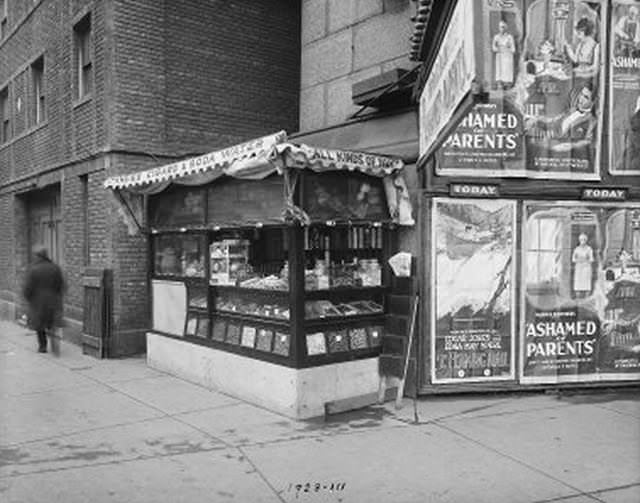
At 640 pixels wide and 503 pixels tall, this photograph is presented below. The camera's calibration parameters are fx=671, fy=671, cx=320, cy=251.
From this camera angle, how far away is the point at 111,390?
26.6 ft

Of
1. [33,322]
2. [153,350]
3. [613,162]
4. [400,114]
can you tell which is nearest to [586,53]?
[613,162]

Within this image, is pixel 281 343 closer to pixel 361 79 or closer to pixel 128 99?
pixel 361 79

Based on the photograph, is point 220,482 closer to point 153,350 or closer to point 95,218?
point 153,350

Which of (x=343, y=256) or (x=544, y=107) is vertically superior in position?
(x=544, y=107)

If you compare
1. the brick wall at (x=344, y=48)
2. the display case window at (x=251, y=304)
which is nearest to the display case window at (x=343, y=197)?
→ the display case window at (x=251, y=304)

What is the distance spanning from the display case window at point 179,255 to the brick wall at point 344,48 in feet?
8.22

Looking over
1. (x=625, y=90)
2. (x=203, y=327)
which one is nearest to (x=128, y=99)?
(x=203, y=327)

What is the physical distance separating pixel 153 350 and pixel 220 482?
15.8 ft

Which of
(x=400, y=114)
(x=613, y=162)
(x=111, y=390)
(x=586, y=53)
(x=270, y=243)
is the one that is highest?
(x=586, y=53)

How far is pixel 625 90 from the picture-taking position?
7676 millimetres

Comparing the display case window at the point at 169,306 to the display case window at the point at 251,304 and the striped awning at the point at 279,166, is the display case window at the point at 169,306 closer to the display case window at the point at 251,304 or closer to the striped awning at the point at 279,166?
the display case window at the point at 251,304

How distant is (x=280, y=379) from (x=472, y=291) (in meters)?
2.33

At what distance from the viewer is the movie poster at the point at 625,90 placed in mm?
7598

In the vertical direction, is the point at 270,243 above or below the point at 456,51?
below
